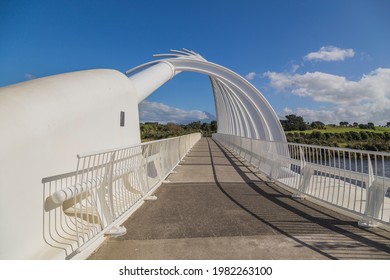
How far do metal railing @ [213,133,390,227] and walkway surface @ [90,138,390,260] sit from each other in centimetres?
38

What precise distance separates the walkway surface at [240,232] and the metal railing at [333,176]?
381mm

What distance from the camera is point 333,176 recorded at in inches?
341

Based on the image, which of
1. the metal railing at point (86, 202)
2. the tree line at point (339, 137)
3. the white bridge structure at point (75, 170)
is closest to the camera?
the white bridge structure at point (75, 170)

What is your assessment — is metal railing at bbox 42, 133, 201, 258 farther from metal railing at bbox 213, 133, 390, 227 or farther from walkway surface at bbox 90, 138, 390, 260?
metal railing at bbox 213, 133, 390, 227

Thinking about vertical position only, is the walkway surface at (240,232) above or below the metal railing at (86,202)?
below

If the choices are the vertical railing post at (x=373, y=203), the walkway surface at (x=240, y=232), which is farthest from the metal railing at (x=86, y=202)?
the vertical railing post at (x=373, y=203)

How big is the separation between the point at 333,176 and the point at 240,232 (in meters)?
5.68

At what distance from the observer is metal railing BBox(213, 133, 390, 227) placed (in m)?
4.55

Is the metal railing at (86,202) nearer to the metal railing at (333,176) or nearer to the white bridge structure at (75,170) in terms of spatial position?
the white bridge structure at (75,170)

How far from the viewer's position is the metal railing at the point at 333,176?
14.9 ft

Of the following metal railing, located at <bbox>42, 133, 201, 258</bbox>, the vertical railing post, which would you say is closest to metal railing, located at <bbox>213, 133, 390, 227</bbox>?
the vertical railing post

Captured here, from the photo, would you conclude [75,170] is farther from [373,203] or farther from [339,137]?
[339,137]

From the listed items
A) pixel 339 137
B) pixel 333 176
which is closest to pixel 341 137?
pixel 339 137

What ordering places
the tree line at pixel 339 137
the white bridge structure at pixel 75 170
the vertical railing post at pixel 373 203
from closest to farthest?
1. the white bridge structure at pixel 75 170
2. the vertical railing post at pixel 373 203
3. the tree line at pixel 339 137
